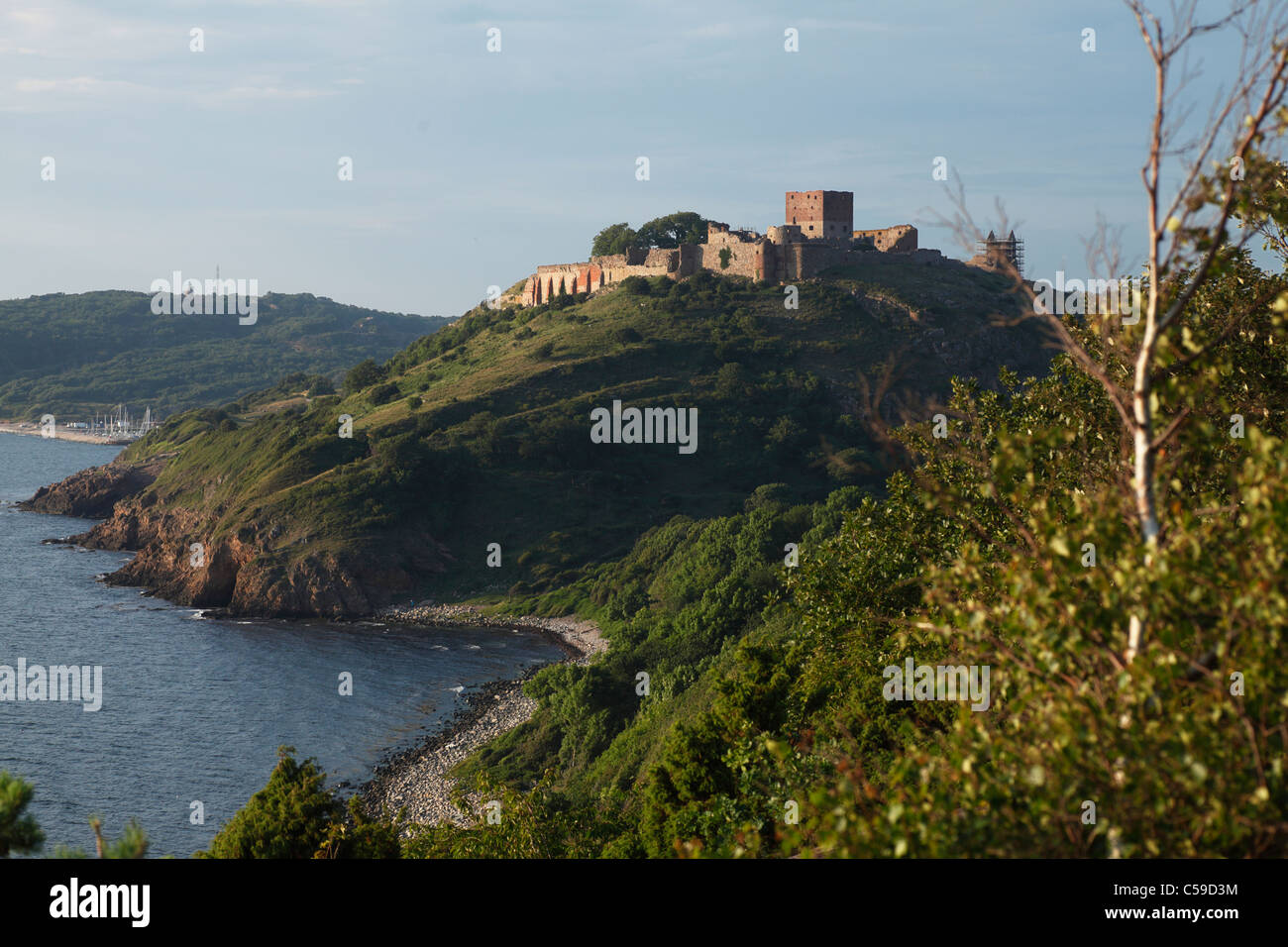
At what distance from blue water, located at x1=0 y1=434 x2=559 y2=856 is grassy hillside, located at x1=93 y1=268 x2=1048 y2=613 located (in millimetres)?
9030

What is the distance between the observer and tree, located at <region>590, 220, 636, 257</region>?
14475cm

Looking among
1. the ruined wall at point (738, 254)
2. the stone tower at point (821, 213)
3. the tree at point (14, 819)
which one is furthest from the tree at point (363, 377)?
the tree at point (14, 819)

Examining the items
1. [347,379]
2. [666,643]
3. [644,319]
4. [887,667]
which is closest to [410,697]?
[666,643]

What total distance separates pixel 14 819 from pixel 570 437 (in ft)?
298

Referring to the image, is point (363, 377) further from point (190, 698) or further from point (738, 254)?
point (190, 698)

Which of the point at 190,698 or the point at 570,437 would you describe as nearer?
the point at 190,698

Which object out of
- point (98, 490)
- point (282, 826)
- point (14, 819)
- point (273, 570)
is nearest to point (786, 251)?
point (273, 570)

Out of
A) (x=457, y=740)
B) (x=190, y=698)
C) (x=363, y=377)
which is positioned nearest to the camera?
(x=457, y=740)

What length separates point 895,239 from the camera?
134m

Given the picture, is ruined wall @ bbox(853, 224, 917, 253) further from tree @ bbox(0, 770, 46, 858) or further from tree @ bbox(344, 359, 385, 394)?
tree @ bbox(0, 770, 46, 858)

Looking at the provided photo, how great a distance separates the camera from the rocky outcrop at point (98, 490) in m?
122

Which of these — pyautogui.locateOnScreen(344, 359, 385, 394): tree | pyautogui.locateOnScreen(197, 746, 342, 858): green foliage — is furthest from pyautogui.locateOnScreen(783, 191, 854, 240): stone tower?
pyautogui.locateOnScreen(197, 746, 342, 858): green foliage

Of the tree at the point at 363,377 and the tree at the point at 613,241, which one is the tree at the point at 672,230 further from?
the tree at the point at 363,377
